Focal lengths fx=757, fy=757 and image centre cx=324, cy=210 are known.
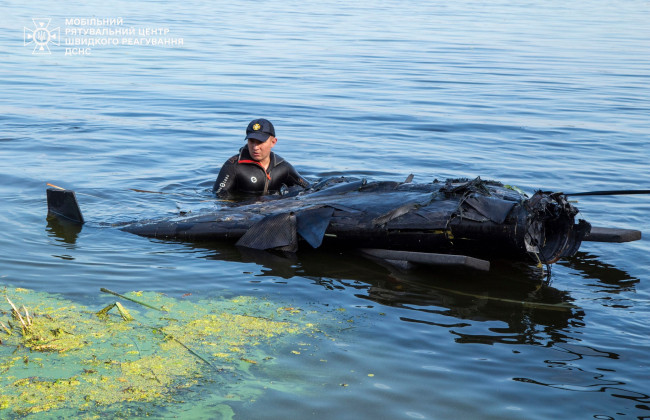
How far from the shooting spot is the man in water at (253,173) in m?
9.30

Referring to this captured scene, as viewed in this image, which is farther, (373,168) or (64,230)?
(373,168)

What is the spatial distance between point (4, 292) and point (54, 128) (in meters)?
7.82

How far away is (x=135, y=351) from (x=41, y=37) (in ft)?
71.9

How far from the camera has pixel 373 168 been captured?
11.1 m

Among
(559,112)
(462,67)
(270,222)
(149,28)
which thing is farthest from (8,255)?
(149,28)

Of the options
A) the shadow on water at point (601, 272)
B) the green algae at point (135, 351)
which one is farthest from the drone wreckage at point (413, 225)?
the green algae at point (135, 351)

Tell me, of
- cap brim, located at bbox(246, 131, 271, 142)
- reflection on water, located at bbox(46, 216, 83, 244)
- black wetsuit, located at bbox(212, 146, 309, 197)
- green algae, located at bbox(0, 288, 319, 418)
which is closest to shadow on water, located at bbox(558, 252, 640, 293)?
green algae, located at bbox(0, 288, 319, 418)

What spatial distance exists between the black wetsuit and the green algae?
137 inches

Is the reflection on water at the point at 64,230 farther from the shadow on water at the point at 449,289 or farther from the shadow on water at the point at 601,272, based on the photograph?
the shadow on water at the point at 601,272

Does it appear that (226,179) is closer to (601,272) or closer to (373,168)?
(373,168)

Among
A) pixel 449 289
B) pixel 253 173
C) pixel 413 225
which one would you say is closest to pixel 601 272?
pixel 449 289

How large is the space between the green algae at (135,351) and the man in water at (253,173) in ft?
11.4

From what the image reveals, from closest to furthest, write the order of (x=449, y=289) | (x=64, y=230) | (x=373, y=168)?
(x=449, y=289) → (x=64, y=230) → (x=373, y=168)

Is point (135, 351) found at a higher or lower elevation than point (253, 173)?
lower
